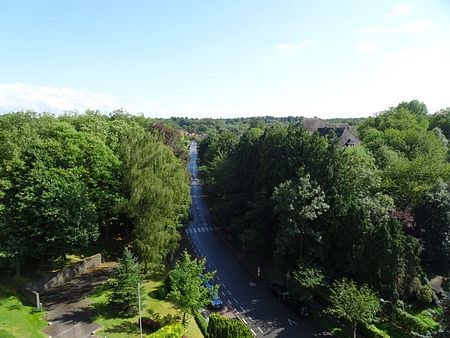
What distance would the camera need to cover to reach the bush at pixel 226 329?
23984mm

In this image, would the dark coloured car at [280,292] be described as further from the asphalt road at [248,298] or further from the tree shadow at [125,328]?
the tree shadow at [125,328]

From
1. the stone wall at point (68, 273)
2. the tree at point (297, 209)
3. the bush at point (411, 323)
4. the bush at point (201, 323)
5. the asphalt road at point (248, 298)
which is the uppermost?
the tree at point (297, 209)

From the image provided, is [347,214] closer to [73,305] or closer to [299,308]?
[299,308]

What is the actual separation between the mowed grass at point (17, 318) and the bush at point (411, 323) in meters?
27.3

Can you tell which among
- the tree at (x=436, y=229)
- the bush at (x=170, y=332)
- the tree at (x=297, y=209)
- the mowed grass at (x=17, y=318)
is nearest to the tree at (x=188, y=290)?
the bush at (x=170, y=332)

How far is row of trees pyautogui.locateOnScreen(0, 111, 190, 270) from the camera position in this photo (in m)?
29.9

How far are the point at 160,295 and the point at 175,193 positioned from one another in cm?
1009

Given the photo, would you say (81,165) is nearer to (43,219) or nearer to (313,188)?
(43,219)

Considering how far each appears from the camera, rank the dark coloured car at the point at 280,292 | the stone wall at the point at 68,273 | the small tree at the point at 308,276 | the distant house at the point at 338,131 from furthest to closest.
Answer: the distant house at the point at 338,131
the dark coloured car at the point at 280,292
the stone wall at the point at 68,273
the small tree at the point at 308,276

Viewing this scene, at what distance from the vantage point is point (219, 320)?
25.0 metres

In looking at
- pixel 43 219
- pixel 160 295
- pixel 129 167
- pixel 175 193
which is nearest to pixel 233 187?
pixel 175 193

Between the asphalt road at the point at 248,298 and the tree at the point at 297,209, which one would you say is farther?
the tree at the point at 297,209

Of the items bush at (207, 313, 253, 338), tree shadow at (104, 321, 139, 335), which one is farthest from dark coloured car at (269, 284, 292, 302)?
tree shadow at (104, 321, 139, 335)

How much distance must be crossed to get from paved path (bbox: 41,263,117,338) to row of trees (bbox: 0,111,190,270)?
9.62 feet
